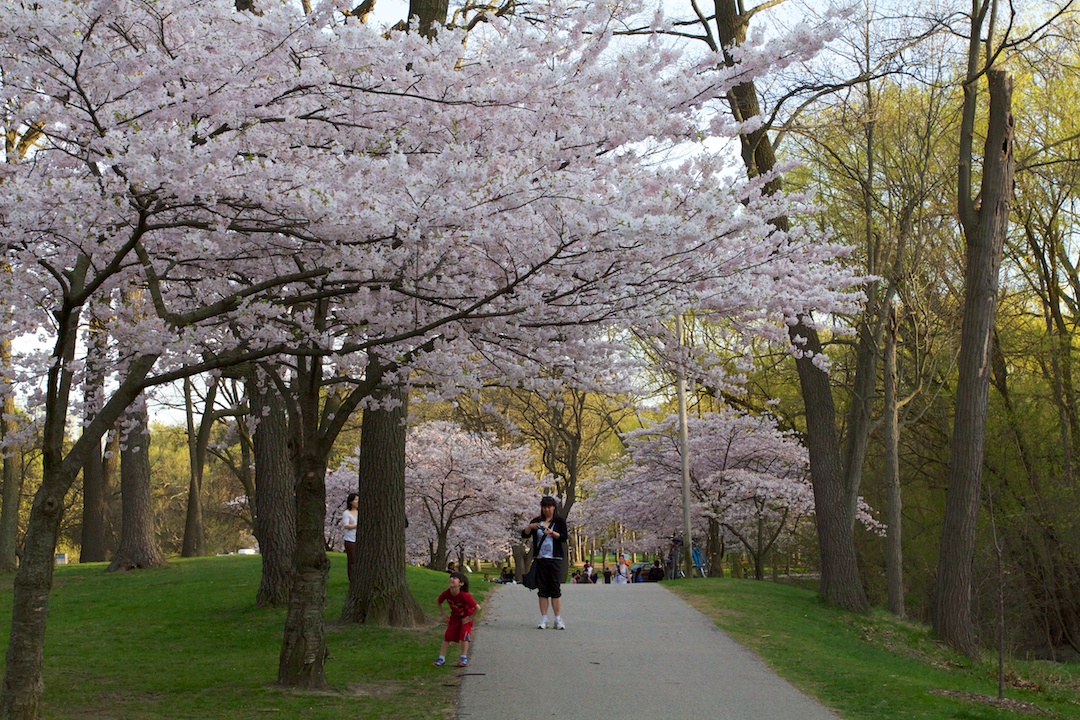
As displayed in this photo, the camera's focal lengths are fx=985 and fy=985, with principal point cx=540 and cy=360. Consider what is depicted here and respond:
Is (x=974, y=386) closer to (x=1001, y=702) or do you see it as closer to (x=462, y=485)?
(x=1001, y=702)

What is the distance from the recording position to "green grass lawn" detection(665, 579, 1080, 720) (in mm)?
8539

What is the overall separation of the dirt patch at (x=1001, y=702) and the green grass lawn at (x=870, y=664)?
24 mm

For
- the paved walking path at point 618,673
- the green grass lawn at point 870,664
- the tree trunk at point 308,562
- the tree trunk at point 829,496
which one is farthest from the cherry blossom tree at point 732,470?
the tree trunk at point 308,562

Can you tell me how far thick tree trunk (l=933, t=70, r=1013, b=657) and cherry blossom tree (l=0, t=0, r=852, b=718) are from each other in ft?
22.9

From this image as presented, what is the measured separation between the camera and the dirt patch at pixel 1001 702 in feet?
30.0

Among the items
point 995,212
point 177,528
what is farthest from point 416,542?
point 995,212

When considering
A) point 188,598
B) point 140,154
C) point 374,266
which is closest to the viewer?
point 140,154

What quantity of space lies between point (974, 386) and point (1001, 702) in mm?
6697

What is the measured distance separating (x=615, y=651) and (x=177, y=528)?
1836 inches

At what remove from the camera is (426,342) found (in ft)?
28.8

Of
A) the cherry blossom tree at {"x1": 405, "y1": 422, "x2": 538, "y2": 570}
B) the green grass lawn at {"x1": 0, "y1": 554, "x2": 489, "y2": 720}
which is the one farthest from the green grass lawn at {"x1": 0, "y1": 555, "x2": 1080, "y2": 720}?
the cherry blossom tree at {"x1": 405, "y1": 422, "x2": 538, "y2": 570}

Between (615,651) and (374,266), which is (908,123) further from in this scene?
(374,266)

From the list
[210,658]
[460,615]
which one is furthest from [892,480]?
[210,658]

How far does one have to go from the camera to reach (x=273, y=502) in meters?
13.8
